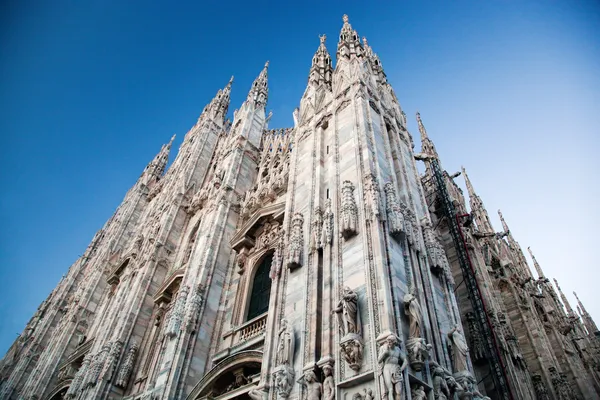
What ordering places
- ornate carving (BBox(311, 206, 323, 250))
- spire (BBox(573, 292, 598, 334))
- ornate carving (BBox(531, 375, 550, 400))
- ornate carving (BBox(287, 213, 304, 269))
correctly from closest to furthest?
ornate carving (BBox(311, 206, 323, 250))
ornate carving (BBox(287, 213, 304, 269))
ornate carving (BBox(531, 375, 550, 400))
spire (BBox(573, 292, 598, 334))

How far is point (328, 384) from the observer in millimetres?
8977

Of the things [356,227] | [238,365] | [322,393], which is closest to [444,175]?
[356,227]

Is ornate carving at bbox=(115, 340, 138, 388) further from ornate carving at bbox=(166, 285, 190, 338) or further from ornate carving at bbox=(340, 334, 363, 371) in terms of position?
ornate carving at bbox=(340, 334, 363, 371)

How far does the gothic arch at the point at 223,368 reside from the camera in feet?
42.5

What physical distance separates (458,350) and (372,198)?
4191mm

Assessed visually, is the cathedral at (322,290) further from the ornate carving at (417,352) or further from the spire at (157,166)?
the spire at (157,166)

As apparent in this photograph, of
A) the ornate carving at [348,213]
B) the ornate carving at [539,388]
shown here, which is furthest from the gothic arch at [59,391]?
the ornate carving at [539,388]

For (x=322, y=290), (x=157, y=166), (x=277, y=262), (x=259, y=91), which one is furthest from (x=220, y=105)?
(x=322, y=290)

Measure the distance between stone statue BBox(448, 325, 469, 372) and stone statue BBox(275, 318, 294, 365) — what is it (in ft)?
12.5

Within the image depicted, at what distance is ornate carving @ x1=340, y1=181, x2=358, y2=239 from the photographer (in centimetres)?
1138

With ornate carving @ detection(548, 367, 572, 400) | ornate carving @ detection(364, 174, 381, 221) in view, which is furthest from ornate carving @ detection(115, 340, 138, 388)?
ornate carving @ detection(548, 367, 572, 400)

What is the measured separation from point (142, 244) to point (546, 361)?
68.7 ft

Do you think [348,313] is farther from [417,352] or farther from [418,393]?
[418,393]

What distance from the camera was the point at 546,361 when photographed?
17875 millimetres
